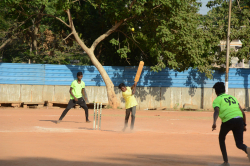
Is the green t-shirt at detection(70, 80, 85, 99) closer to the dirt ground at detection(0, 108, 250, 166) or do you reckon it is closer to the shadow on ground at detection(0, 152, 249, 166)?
the dirt ground at detection(0, 108, 250, 166)

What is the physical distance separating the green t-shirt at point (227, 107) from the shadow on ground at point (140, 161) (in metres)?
0.96

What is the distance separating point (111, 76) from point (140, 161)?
1545cm

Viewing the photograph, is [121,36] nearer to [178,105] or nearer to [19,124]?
[178,105]

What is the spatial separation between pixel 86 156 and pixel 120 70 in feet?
50.2

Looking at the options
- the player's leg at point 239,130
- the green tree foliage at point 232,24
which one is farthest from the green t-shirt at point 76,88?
the green tree foliage at point 232,24

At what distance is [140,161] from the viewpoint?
20.5ft

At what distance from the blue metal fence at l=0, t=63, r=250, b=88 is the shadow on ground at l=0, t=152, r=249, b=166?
14928 millimetres

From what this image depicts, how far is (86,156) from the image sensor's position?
6.59 meters

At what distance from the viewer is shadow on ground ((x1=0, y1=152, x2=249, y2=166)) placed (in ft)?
19.3

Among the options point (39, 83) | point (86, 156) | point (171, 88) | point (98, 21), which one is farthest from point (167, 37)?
point (86, 156)

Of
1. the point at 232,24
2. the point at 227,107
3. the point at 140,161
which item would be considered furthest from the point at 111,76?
the point at 227,107

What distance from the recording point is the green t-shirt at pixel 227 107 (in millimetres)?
6156

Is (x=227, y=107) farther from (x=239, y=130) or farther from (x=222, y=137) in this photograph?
(x=222, y=137)

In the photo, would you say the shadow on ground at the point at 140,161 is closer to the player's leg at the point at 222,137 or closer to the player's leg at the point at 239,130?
the player's leg at the point at 222,137
